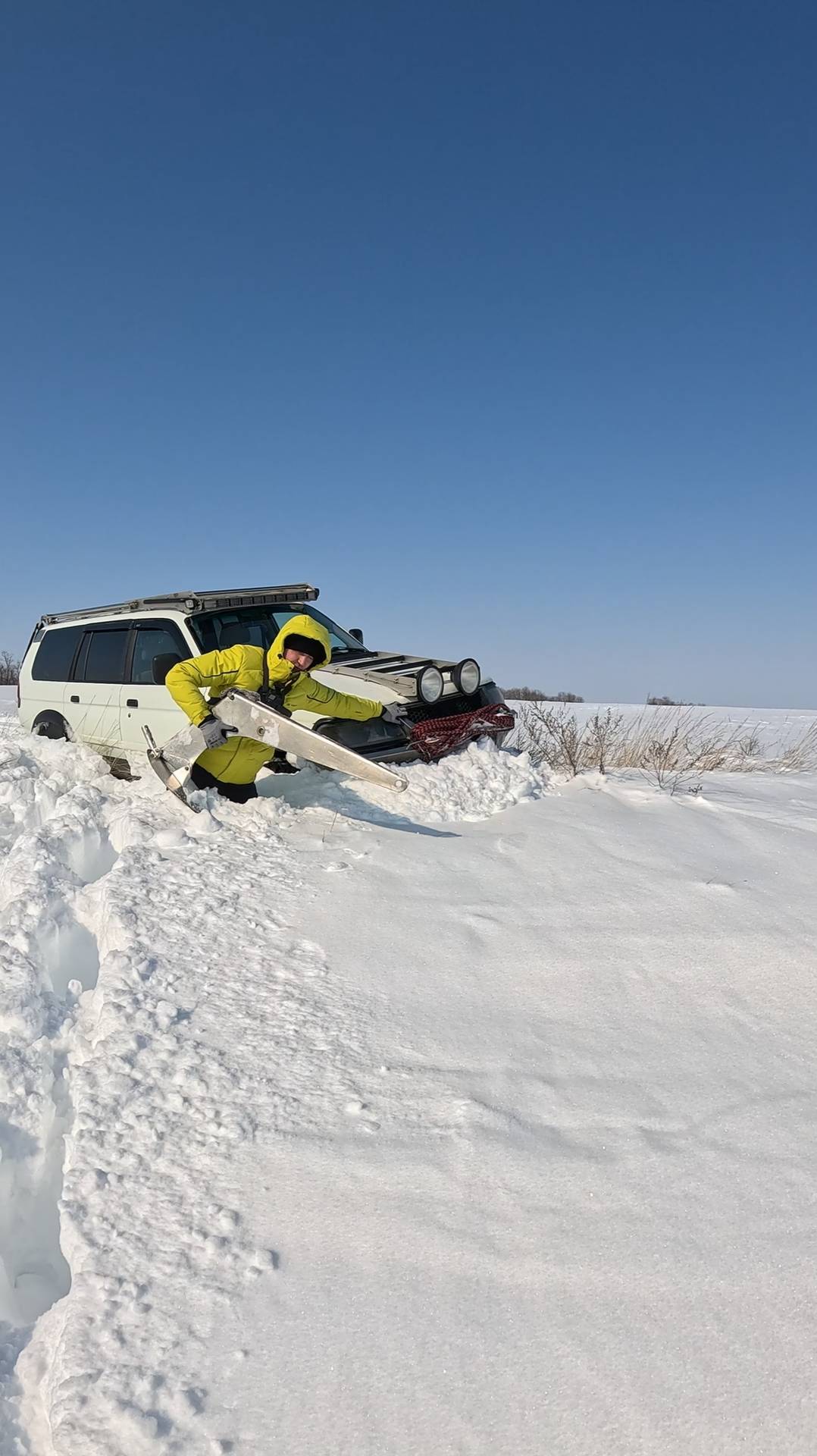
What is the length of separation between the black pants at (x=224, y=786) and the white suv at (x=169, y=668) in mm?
589

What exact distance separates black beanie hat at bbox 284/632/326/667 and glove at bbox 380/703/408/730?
808 mm

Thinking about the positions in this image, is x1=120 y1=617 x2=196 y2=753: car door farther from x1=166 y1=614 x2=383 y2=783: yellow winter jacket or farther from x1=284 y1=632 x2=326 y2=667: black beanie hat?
x1=284 y1=632 x2=326 y2=667: black beanie hat

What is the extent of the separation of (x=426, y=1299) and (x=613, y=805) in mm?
4058

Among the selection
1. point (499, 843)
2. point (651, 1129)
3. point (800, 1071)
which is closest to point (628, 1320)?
point (651, 1129)

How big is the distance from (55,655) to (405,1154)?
22.9ft

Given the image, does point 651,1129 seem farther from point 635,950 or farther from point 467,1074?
point 635,950

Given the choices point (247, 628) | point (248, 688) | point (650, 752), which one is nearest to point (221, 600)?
point (247, 628)

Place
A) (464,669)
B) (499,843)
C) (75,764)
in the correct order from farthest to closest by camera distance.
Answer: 1. (75,764)
2. (464,669)
3. (499,843)

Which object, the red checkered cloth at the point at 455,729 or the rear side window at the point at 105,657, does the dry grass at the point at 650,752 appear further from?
the rear side window at the point at 105,657

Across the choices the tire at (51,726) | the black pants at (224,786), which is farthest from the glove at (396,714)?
the tire at (51,726)

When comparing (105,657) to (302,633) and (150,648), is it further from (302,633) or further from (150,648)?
(302,633)

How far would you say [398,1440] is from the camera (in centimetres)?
171

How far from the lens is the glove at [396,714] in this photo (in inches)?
229

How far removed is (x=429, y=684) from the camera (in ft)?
19.8
